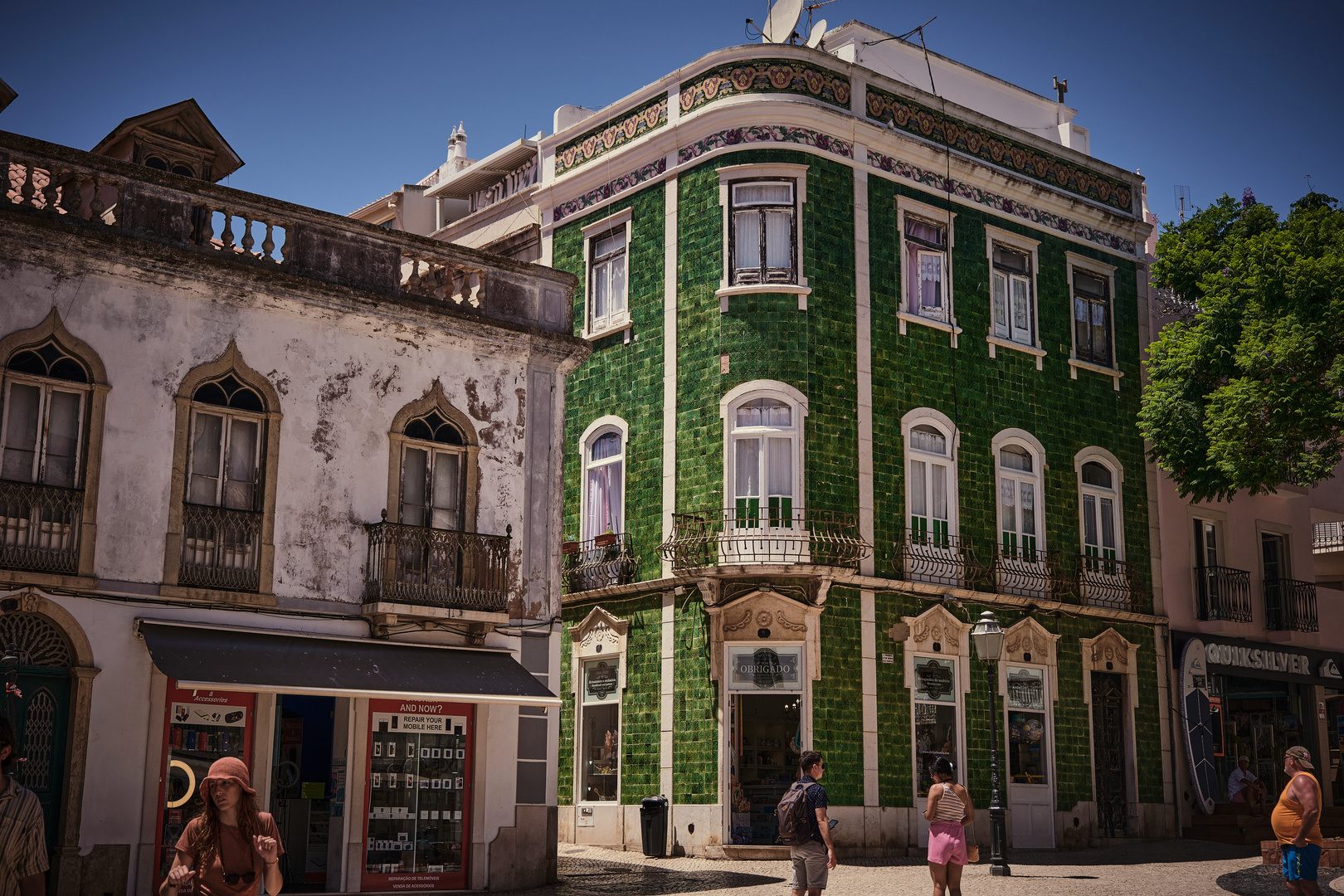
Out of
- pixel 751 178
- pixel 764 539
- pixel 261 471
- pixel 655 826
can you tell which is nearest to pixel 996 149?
pixel 751 178

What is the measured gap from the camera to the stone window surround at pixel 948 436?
2477 centimetres

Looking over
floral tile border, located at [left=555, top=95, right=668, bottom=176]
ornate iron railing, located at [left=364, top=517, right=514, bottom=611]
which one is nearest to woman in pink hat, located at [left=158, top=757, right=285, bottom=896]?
ornate iron railing, located at [left=364, top=517, right=514, bottom=611]

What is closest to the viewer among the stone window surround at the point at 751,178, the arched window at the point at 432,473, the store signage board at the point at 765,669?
the arched window at the point at 432,473

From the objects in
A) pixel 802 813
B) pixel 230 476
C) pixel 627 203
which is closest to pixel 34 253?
pixel 230 476

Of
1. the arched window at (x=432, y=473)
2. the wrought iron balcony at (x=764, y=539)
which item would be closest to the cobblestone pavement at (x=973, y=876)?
the wrought iron balcony at (x=764, y=539)

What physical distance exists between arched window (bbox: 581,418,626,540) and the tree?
9.94 metres

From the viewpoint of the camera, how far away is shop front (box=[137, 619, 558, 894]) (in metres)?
15.9

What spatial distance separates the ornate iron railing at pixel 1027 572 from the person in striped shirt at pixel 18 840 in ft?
66.4

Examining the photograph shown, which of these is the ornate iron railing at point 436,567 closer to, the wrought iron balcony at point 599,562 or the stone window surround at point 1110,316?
the wrought iron balcony at point 599,562

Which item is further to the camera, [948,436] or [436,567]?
[948,436]

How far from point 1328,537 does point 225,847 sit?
1362 inches

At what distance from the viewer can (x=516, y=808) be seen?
18312mm

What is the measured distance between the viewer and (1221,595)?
29.5 metres

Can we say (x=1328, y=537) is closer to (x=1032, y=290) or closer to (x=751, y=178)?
(x=1032, y=290)
